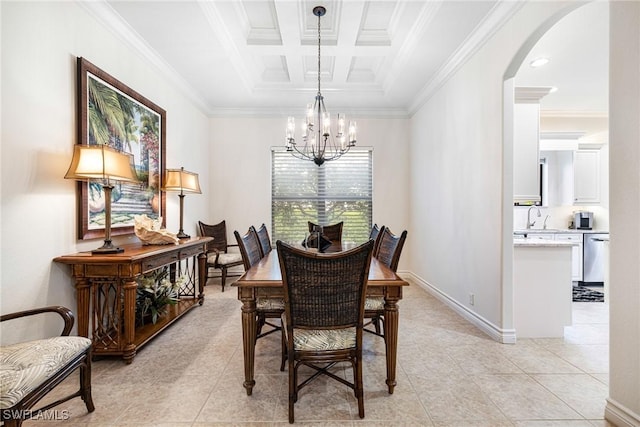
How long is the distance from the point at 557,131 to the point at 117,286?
6.29 m

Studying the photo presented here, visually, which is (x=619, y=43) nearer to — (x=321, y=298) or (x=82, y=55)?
(x=321, y=298)

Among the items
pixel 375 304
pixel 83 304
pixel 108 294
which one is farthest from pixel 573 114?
pixel 83 304

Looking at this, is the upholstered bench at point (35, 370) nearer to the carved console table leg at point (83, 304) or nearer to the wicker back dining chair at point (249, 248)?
the carved console table leg at point (83, 304)

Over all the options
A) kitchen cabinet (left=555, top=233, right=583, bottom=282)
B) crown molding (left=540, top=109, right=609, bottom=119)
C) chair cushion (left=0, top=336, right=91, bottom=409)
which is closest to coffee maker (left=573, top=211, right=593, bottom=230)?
kitchen cabinet (left=555, top=233, right=583, bottom=282)

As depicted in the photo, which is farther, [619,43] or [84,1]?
[84,1]

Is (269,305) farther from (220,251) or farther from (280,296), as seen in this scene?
(220,251)

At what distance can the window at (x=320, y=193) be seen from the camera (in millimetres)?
4922

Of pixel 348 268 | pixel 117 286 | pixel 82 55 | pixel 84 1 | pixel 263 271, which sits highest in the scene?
pixel 84 1

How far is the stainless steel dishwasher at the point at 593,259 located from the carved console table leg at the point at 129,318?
5818 mm

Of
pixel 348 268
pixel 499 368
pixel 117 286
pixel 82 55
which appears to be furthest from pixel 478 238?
pixel 82 55

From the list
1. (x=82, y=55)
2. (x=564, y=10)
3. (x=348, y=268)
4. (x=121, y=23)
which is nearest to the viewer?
(x=348, y=268)

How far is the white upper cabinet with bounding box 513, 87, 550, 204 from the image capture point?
109 inches

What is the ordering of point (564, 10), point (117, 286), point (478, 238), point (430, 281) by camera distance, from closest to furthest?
point (564, 10) < point (117, 286) < point (478, 238) < point (430, 281)

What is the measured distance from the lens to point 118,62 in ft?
8.73
